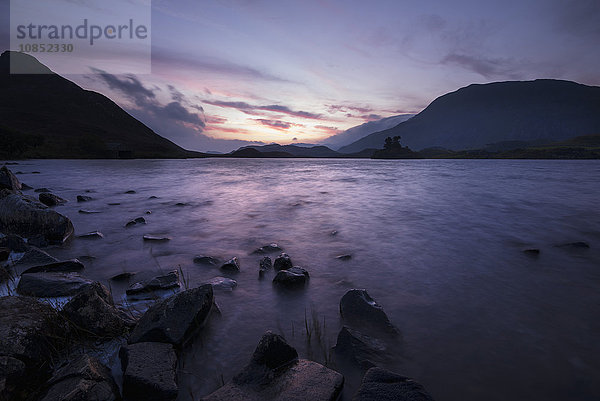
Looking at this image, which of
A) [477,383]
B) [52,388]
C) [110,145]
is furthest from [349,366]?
[110,145]

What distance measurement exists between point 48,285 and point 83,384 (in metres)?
3.00

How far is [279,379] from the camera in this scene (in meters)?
2.88

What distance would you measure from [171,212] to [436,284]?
11.8 meters

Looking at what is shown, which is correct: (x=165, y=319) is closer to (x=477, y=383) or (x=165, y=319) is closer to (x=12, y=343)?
(x=12, y=343)

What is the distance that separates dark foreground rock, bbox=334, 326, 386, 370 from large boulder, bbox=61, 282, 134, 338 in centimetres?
286

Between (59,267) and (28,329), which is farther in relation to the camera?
(59,267)

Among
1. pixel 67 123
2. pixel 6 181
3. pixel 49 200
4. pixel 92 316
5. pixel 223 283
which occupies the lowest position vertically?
pixel 223 283

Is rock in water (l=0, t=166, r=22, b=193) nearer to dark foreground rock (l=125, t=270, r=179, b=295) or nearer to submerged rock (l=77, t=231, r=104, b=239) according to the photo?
submerged rock (l=77, t=231, r=104, b=239)

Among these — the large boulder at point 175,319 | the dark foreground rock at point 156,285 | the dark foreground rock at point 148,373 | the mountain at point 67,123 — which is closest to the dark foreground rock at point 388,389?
the dark foreground rock at point 148,373

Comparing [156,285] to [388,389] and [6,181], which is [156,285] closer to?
[388,389]

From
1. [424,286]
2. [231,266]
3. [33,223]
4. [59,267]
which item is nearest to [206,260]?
[231,266]

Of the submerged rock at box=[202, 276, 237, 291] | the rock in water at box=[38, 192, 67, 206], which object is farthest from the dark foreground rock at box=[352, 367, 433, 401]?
the rock in water at box=[38, 192, 67, 206]

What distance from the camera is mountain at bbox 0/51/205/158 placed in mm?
102562

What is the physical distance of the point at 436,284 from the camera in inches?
222
